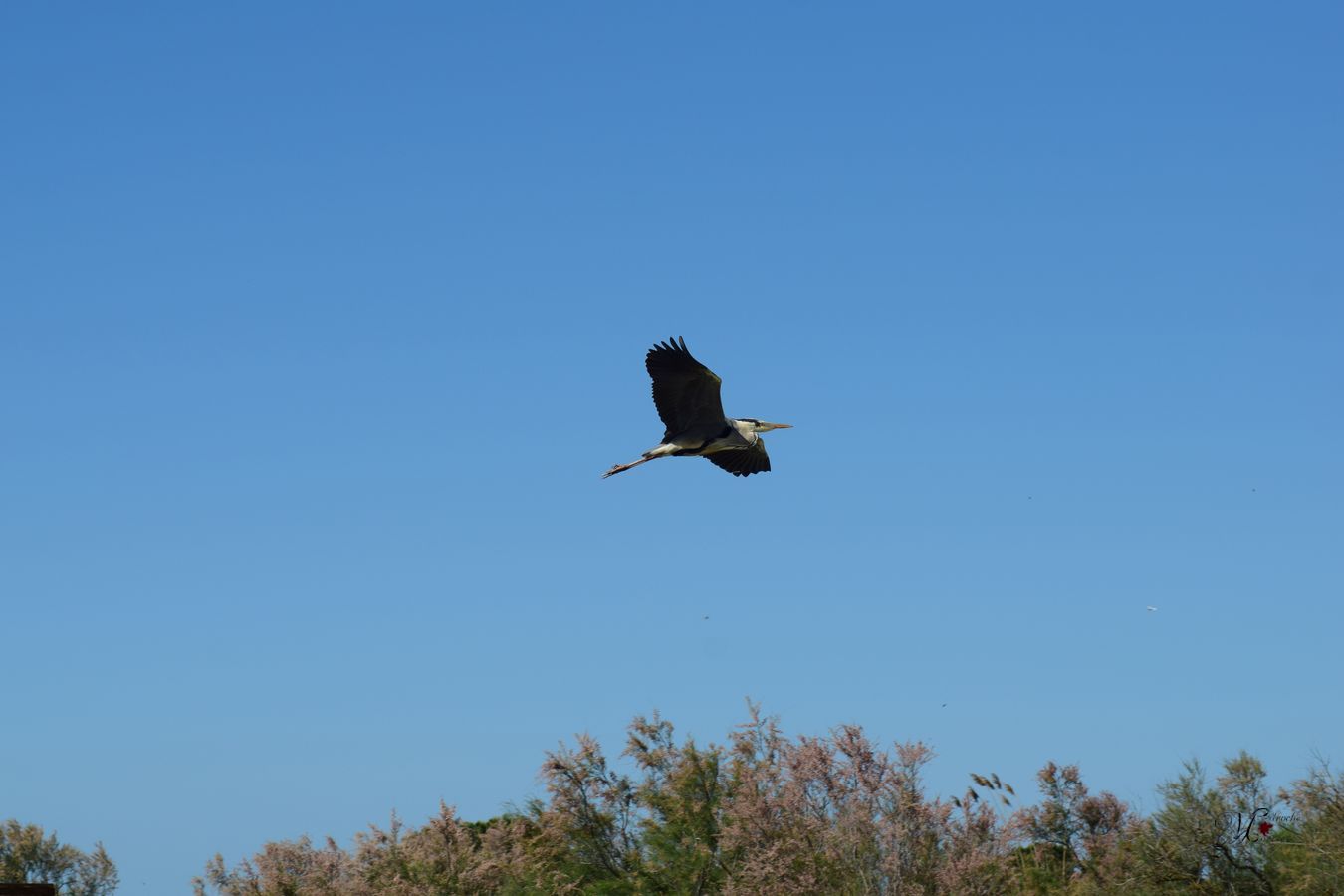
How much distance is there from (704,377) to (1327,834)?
1468 cm

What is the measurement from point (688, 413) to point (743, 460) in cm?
211

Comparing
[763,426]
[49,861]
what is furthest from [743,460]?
[49,861]

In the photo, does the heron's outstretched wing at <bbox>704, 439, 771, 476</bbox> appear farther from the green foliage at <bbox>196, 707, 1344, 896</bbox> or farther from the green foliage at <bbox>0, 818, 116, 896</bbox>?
the green foliage at <bbox>0, 818, 116, 896</bbox>

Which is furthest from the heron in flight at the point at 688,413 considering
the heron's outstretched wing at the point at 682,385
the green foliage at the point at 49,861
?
the green foliage at the point at 49,861

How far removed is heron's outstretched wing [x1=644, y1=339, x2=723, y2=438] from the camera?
22.0m

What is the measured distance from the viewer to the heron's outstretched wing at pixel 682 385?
2198 cm

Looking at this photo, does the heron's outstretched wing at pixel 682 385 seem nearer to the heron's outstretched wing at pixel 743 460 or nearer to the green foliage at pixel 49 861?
the heron's outstretched wing at pixel 743 460

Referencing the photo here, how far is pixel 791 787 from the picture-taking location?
2741 cm

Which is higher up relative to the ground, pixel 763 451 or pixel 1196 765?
pixel 763 451

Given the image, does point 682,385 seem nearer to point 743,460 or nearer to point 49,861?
point 743,460

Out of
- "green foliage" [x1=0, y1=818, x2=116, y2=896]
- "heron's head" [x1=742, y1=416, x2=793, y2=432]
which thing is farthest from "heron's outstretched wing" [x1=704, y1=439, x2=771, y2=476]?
"green foliage" [x1=0, y1=818, x2=116, y2=896]

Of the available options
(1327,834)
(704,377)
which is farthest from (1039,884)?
(704,377)

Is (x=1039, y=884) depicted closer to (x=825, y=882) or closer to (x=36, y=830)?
(x=825, y=882)

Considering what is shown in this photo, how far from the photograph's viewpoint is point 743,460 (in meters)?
24.3
